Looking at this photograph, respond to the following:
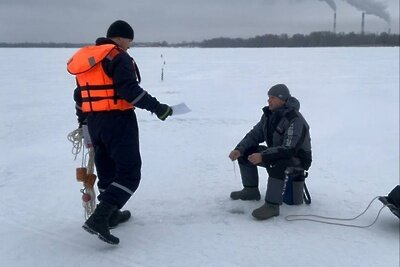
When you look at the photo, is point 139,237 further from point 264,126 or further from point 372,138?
point 372,138

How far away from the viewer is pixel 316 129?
823cm

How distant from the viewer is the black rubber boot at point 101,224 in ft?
10.3

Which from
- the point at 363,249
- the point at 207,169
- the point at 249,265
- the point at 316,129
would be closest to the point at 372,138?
the point at 316,129

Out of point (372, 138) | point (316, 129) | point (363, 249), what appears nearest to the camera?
point (363, 249)

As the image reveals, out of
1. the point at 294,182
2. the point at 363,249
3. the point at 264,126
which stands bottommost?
the point at 363,249

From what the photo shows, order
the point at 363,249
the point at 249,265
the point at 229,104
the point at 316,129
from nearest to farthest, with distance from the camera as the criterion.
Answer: the point at 249,265 < the point at 363,249 < the point at 316,129 < the point at 229,104

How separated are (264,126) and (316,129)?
430cm

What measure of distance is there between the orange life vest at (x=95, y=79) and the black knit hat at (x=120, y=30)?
0.56 ft

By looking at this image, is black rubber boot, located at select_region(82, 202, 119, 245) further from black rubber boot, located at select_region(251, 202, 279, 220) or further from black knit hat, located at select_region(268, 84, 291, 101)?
black knit hat, located at select_region(268, 84, 291, 101)

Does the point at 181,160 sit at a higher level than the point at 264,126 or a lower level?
lower

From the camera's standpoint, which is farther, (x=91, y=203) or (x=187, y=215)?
(x=187, y=215)

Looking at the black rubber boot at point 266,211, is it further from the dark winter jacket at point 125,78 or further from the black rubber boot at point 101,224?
the dark winter jacket at point 125,78

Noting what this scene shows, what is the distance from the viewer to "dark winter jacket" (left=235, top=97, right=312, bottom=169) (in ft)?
12.5

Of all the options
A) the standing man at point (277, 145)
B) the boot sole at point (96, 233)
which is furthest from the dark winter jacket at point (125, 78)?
the standing man at point (277, 145)
